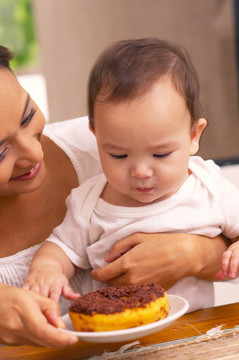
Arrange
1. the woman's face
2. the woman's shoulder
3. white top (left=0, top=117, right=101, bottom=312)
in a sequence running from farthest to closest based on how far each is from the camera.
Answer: the woman's shoulder < white top (left=0, top=117, right=101, bottom=312) < the woman's face

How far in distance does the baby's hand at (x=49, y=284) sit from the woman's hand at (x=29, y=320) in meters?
0.15

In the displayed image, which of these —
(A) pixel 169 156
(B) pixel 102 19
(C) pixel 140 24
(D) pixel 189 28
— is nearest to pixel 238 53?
(D) pixel 189 28

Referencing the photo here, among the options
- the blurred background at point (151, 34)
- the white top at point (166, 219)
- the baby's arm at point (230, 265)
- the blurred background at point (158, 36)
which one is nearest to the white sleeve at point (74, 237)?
the white top at point (166, 219)

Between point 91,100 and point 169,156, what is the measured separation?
8.3 inches

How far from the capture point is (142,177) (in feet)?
3.97

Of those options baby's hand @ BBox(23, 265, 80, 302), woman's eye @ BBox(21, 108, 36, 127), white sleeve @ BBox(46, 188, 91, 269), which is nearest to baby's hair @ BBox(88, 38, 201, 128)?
woman's eye @ BBox(21, 108, 36, 127)

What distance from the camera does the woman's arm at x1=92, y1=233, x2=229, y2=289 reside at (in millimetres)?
1270

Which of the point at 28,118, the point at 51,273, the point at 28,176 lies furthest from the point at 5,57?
the point at 51,273

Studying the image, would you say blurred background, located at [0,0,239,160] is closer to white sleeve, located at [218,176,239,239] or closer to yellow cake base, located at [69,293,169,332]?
white sleeve, located at [218,176,239,239]

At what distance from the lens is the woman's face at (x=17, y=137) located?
1.25 meters

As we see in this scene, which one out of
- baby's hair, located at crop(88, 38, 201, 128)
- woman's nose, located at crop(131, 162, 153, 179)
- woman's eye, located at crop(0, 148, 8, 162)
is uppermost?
baby's hair, located at crop(88, 38, 201, 128)

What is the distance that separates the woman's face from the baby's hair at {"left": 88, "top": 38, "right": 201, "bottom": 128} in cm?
13

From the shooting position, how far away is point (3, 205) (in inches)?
60.9

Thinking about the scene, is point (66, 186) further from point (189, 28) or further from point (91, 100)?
point (189, 28)
